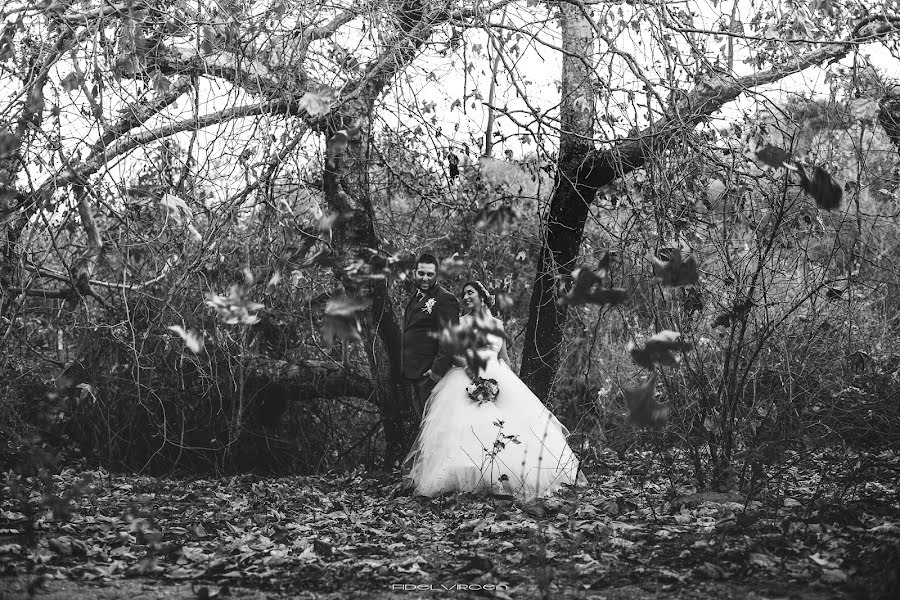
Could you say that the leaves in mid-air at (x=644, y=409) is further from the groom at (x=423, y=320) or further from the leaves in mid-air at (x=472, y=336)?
the groom at (x=423, y=320)

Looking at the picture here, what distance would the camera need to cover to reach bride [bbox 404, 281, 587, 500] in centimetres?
527

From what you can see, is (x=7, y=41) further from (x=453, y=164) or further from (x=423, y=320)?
(x=423, y=320)

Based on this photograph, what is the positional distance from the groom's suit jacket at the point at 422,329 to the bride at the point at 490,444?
0.65 metres

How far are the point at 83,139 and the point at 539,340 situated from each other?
4344mm

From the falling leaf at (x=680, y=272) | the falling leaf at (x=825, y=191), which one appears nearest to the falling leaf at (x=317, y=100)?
the falling leaf at (x=680, y=272)

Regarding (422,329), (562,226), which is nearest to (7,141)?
(422,329)

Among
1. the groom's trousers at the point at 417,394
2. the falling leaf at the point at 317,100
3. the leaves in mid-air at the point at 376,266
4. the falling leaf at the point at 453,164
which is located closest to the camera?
the leaves in mid-air at the point at 376,266

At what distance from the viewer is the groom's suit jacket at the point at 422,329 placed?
6.49 m

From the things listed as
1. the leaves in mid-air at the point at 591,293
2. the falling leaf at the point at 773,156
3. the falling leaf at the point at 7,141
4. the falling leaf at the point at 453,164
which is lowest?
the leaves in mid-air at the point at 591,293

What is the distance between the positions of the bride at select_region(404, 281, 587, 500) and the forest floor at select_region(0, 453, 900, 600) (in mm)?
148

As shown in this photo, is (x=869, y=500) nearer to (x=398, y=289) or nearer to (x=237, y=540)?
(x=237, y=540)

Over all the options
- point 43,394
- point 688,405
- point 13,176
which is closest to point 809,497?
point 688,405

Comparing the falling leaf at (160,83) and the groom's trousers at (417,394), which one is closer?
the falling leaf at (160,83)

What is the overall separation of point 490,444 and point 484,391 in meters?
0.36
